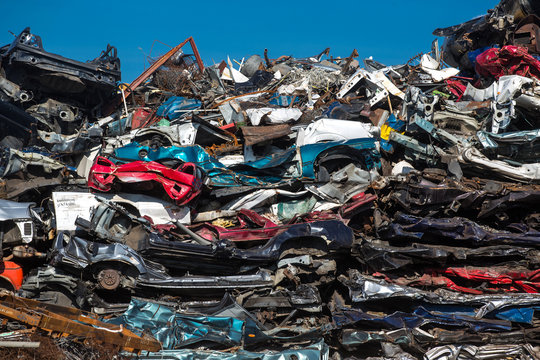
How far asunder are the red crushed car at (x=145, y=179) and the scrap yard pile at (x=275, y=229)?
0.14 feet

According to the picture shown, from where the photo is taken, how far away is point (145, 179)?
9.62 meters

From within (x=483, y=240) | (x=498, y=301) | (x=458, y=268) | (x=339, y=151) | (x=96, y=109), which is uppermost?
(x=96, y=109)

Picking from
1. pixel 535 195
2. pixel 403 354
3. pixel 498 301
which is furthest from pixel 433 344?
pixel 535 195

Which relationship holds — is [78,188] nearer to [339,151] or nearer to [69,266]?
[69,266]

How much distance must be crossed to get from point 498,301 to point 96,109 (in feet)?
39.6

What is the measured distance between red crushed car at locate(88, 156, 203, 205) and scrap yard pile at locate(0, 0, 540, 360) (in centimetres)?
4

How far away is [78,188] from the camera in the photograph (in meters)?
9.91

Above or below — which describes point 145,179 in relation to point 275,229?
above

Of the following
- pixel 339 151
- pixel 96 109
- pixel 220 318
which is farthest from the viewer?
pixel 96 109

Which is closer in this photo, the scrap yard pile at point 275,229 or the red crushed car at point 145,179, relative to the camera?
the scrap yard pile at point 275,229

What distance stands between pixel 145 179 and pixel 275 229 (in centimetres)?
277

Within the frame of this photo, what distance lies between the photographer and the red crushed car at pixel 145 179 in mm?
9656

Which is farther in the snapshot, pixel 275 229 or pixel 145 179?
pixel 145 179

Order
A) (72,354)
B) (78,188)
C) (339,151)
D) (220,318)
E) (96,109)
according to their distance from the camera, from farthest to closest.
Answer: (96,109), (339,151), (78,188), (220,318), (72,354)
